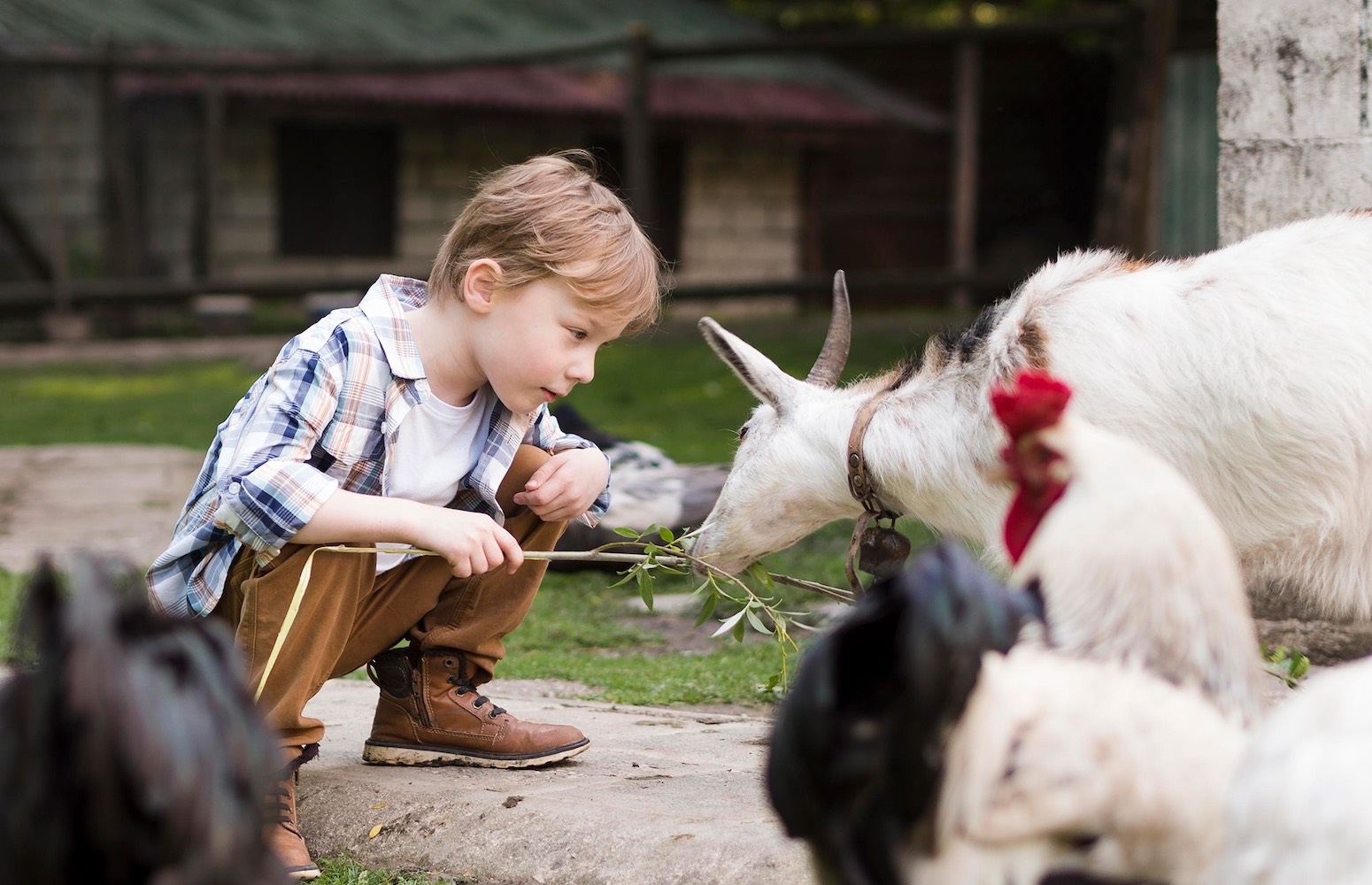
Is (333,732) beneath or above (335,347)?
beneath

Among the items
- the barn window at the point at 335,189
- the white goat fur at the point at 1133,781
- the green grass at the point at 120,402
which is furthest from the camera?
the barn window at the point at 335,189

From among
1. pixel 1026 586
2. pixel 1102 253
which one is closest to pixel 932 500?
pixel 1102 253

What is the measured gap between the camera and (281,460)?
8.88ft

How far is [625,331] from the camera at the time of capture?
10.5 ft

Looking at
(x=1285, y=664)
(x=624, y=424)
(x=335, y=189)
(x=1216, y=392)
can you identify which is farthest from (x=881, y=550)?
(x=335, y=189)

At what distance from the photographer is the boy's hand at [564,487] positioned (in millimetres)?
3090

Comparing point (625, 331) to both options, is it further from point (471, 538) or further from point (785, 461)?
point (785, 461)

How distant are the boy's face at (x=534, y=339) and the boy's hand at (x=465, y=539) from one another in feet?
1.11

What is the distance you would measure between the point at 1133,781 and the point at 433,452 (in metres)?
1.70

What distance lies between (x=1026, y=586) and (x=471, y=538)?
1.12 metres

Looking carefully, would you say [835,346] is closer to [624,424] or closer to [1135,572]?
[1135,572]

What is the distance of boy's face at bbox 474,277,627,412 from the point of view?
116 inches

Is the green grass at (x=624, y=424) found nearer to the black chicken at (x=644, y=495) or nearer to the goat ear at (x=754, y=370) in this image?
the black chicken at (x=644, y=495)

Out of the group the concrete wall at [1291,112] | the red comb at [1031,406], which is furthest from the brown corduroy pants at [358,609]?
the concrete wall at [1291,112]
